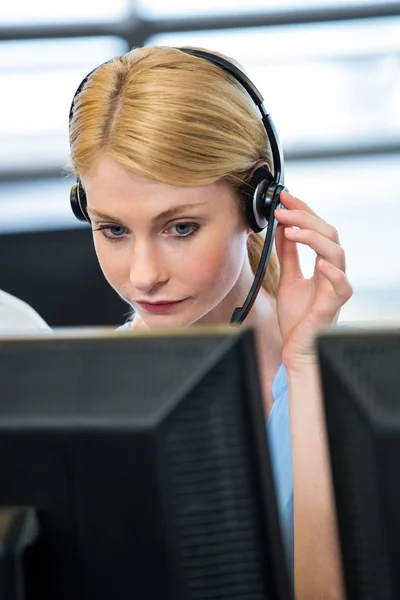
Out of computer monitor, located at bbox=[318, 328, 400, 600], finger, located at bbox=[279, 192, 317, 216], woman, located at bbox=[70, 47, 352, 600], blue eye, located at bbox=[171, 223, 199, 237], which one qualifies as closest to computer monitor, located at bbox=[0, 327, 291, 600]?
computer monitor, located at bbox=[318, 328, 400, 600]

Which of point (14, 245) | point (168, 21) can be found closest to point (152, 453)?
point (14, 245)

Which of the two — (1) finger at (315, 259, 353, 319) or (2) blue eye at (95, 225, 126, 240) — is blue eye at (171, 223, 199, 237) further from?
(1) finger at (315, 259, 353, 319)

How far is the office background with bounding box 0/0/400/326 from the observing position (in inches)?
125

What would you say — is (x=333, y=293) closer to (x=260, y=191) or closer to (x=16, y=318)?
(x=260, y=191)

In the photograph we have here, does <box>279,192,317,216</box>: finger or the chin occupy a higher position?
<box>279,192,317,216</box>: finger

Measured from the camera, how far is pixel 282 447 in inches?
53.2

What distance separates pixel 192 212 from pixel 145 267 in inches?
4.0

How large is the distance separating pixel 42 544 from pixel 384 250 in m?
3.15

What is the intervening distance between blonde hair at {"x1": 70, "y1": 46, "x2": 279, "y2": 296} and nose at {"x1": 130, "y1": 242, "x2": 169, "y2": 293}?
0.10 m

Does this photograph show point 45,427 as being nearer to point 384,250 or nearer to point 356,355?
point 356,355

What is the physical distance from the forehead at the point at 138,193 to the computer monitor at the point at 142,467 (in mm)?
593

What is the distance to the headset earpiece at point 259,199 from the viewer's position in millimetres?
1340

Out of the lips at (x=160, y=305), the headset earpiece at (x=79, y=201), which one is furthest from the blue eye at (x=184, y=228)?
the headset earpiece at (x=79, y=201)

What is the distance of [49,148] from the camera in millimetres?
3396
